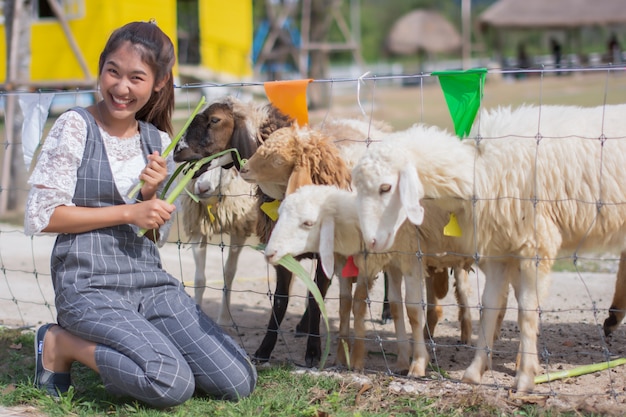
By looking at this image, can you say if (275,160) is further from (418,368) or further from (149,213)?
(418,368)

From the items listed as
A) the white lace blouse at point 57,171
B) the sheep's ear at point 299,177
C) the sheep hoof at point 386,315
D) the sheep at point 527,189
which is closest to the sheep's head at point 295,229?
the sheep's ear at point 299,177

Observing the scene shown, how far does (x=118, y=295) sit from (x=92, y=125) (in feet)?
2.86

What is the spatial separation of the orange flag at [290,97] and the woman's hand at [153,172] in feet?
3.13

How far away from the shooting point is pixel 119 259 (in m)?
3.88

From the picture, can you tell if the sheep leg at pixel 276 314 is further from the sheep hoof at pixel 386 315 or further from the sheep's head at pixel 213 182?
the sheep hoof at pixel 386 315

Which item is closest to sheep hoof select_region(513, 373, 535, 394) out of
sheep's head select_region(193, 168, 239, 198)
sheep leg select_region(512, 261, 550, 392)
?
sheep leg select_region(512, 261, 550, 392)

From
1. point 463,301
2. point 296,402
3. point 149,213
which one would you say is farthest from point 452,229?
point 149,213

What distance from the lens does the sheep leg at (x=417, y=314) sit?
420 cm

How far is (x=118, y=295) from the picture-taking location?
3.84 meters

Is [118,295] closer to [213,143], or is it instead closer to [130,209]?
[130,209]

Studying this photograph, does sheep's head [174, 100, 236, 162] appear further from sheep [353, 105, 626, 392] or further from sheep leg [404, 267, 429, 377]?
sheep leg [404, 267, 429, 377]

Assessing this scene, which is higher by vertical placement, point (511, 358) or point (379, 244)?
point (379, 244)

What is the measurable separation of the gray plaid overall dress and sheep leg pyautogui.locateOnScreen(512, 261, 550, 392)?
4.58 feet

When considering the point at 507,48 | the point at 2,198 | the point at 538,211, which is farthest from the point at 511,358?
the point at 507,48
